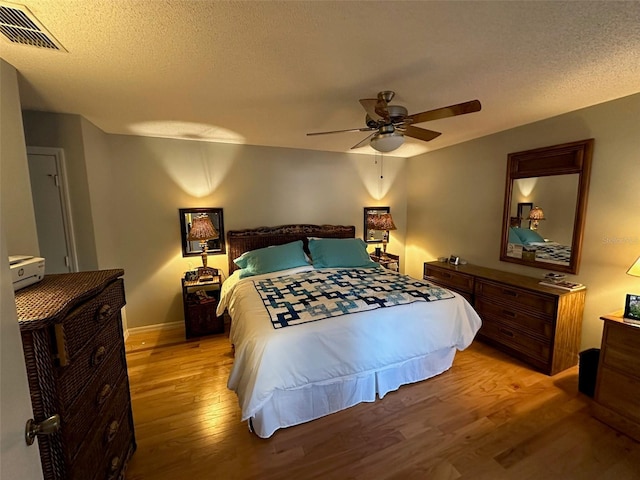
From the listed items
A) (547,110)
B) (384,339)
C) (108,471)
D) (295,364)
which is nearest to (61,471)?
(108,471)

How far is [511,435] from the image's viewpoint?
176 centimetres

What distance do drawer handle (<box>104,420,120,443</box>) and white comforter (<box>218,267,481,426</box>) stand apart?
0.62 m

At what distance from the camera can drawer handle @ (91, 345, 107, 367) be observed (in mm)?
1185

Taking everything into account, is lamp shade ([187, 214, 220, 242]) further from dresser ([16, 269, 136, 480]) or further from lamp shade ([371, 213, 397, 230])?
lamp shade ([371, 213, 397, 230])

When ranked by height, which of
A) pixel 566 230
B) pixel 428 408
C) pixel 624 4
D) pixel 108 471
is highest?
pixel 624 4

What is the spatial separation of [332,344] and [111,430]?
1253 millimetres

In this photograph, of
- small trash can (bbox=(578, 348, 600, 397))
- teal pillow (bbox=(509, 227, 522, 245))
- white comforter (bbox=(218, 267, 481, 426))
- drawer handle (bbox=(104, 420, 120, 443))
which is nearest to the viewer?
drawer handle (bbox=(104, 420, 120, 443))

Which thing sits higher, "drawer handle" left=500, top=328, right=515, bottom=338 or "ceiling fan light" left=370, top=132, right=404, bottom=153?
"ceiling fan light" left=370, top=132, right=404, bottom=153

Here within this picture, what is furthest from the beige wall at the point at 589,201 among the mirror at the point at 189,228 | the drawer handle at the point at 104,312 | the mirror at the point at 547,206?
the drawer handle at the point at 104,312

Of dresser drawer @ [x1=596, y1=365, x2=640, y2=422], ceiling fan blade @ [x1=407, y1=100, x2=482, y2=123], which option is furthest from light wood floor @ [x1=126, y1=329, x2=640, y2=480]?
ceiling fan blade @ [x1=407, y1=100, x2=482, y2=123]

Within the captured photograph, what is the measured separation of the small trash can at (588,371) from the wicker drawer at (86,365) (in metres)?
3.29

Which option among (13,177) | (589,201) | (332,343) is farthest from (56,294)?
(589,201)

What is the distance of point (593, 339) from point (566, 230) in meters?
1.00

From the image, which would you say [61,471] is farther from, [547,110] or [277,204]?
[547,110]
